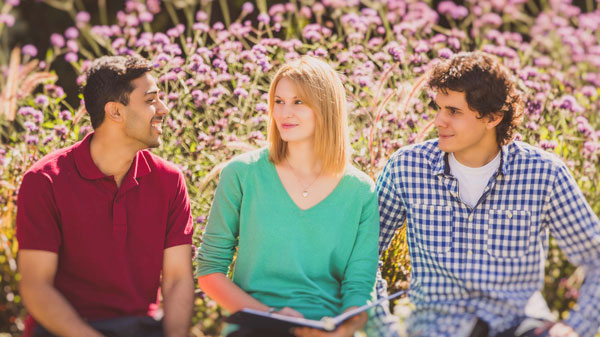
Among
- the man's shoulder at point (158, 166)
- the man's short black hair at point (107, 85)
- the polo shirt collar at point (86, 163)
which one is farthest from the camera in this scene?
the man's shoulder at point (158, 166)

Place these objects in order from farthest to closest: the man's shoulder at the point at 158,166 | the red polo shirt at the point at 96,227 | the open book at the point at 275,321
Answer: the man's shoulder at the point at 158,166, the red polo shirt at the point at 96,227, the open book at the point at 275,321

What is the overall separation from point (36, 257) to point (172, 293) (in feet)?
1.86

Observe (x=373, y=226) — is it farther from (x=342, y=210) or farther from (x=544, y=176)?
(x=544, y=176)

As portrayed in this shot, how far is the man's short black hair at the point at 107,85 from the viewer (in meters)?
2.89

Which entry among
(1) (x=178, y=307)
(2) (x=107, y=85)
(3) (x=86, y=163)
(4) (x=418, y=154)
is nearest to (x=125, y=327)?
→ (1) (x=178, y=307)

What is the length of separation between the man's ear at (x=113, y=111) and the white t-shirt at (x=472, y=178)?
141 centimetres

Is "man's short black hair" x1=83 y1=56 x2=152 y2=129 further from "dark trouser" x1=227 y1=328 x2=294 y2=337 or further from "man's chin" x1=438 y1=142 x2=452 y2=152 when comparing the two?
"man's chin" x1=438 y1=142 x2=452 y2=152

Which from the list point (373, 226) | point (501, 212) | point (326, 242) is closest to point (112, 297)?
point (326, 242)

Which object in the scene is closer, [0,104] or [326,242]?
[326,242]

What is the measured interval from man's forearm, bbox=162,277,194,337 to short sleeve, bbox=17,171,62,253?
49 cm

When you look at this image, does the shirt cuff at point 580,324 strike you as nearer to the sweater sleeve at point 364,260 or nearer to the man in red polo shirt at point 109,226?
the sweater sleeve at point 364,260

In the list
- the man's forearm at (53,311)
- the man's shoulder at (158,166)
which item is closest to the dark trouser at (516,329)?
the man's shoulder at (158,166)

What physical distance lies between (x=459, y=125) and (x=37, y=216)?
1.72 meters

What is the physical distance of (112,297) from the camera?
2795 millimetres
